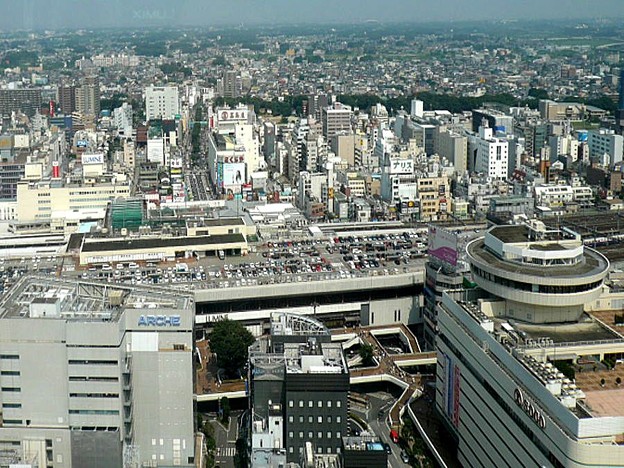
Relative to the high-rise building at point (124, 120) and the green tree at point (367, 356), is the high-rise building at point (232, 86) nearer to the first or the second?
the high-rise building at point (124, 120)

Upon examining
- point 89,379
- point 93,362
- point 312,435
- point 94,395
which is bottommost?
point 312,435

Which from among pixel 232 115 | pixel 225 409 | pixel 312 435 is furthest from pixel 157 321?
pixel 232 115

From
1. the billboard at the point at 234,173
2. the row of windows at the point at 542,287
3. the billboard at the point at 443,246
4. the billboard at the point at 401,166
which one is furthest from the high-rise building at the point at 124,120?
the row of windows at the point at 542,287

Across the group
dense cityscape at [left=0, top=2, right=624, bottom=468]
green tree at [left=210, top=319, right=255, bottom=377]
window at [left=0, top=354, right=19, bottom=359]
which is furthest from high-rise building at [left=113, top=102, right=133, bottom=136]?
window at [left=0, top=354, right=19, bottom=359]

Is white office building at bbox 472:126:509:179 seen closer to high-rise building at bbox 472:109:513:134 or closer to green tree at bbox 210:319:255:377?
high-rise building at bbox 472:109:513:134

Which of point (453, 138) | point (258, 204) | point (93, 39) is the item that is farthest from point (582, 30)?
point (258, 204)

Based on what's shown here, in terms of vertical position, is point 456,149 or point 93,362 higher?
point 456,149

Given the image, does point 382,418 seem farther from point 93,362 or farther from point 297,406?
point 93,362
